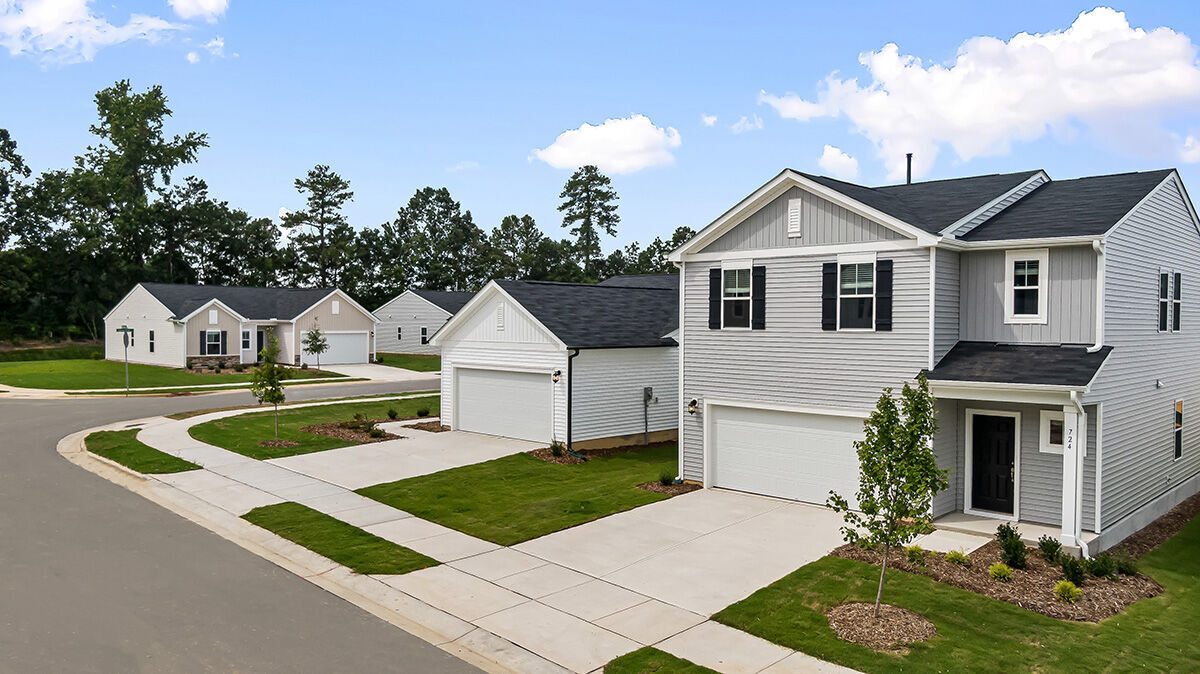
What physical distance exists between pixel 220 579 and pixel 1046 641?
37.1 ft

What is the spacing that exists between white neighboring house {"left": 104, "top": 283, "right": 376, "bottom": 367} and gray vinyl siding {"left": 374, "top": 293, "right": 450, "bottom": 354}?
7518 millimetres

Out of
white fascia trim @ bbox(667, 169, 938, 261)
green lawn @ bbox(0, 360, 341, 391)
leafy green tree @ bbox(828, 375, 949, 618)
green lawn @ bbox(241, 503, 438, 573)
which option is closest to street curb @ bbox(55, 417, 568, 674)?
green lawn @ bbox(241, 503, 438, 573)

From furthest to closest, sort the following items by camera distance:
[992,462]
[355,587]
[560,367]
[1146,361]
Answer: [560,367] → [1146,361] → [992,462] → [355,587]

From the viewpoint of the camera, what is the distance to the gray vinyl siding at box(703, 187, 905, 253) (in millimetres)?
15031

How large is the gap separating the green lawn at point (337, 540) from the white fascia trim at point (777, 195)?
8.83 metres

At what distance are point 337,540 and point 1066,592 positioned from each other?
11441 mm

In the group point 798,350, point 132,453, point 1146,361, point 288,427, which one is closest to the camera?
point 1146,361

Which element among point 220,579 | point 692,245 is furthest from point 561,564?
point 692,245

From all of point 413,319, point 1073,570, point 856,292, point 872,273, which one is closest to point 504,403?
point 856,292

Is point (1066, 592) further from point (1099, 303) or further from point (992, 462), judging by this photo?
point (1099, 303)

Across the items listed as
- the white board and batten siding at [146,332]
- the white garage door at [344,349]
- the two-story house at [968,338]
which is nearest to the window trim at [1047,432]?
the two-story house at [968,338]

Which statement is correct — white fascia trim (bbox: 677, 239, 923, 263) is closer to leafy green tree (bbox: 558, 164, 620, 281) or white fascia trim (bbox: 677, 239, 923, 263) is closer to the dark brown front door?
the dark brown front door

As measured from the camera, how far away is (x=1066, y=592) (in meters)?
10.8

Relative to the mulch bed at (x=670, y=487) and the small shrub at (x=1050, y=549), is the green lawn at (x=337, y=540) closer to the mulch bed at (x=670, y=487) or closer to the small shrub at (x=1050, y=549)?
the mulch bed at (x=670, y=487)
